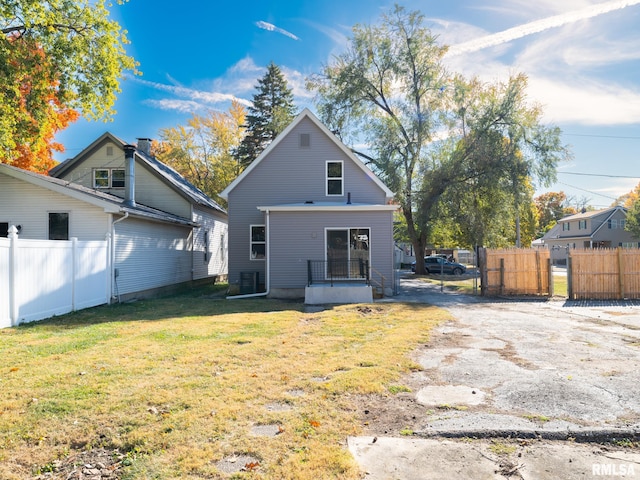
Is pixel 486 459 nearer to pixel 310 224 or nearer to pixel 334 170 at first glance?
pixel 310 224

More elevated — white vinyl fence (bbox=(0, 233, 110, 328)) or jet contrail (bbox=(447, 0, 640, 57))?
jet contrail (bbox=(447, 0, 640, 57))

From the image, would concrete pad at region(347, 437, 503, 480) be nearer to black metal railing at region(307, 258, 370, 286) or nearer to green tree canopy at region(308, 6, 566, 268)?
black metal railing at region(307, 258, 370, 286)

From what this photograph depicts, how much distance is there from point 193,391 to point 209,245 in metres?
18.5

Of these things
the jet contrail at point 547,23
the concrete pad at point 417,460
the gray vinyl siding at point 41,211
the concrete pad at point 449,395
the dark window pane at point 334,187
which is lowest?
the concrete pad at point 449,395

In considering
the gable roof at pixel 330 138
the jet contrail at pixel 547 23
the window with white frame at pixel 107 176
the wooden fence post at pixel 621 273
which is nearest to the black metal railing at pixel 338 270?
the gable roof at pixel 330 138

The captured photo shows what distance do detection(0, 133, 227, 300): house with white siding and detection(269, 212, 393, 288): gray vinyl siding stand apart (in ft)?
15.7

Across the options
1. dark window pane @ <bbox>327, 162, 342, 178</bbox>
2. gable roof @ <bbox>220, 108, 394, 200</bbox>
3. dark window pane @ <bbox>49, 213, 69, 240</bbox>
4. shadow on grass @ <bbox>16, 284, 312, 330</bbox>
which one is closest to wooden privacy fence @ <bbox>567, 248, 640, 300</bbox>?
gable roof @ <bbox>220, 108, 394, 200</bbox>

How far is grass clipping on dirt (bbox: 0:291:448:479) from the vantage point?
9.95ft

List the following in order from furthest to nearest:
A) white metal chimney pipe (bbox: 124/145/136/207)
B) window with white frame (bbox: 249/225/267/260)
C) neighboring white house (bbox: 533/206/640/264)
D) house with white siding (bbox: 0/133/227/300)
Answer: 1. neighboring white house (bbox: 533/206/640/264)
2. window with white frame (bbox: 249/225/267/260)
3. white metal chimney pipe (bbox: 124/145/136/207)
4. house with white siding (bbox: 0/133/227/300)

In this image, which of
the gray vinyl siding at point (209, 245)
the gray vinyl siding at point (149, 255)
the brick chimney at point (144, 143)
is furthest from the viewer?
the brick chimney at point (144, 143)

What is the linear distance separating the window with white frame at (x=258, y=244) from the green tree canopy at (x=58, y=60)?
25.0 feet

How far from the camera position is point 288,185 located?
16.1 metres

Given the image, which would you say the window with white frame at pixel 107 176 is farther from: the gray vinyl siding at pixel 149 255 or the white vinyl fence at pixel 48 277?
the white vinyl fence at pixel 48 277

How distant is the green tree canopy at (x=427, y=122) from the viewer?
2069 centimetres
